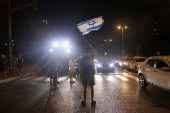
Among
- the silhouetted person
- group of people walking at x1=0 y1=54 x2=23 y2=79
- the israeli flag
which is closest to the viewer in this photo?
the silhouetted person

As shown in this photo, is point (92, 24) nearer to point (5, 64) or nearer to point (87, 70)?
point (5, 64)

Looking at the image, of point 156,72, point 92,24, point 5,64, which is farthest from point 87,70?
point 92,24

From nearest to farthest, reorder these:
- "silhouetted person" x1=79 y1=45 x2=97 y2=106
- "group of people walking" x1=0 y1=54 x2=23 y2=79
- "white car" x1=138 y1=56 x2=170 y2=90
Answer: "silhouetted person" x1=79 y1=45 x2=97 y2=106 → "white car" x1=138 y1=56 x2=170 y2=90 → "group of people walking" x1=0 y1=54 x2=23 y2=79

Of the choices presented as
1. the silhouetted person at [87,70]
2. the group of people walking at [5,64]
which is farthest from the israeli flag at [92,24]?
the silhouetted person at [87,70]

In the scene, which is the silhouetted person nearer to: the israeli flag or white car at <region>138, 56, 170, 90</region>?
white car at <region>138, 56, 170, 90</region>

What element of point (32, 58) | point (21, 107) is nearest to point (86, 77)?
point (21, 107)

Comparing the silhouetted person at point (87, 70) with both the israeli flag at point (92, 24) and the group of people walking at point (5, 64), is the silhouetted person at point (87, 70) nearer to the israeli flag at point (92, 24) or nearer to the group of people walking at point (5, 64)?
the group of people walking at point (5, 64)

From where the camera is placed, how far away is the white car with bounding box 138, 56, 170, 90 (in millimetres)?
6618

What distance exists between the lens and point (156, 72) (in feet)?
24.0

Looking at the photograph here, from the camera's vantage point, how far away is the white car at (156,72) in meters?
6.62

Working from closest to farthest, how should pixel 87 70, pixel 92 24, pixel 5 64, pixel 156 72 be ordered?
pixel 87 70, pixel 156 72, pixel 5 64, pixel 92 24

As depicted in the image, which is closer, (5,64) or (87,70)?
(87,70)

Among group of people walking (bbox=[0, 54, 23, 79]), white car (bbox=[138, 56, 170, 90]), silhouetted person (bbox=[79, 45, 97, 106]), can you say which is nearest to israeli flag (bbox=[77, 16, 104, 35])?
group of people walking (bbox=[0, 54, 23, 79])

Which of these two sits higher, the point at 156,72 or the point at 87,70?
the point at 87,70
